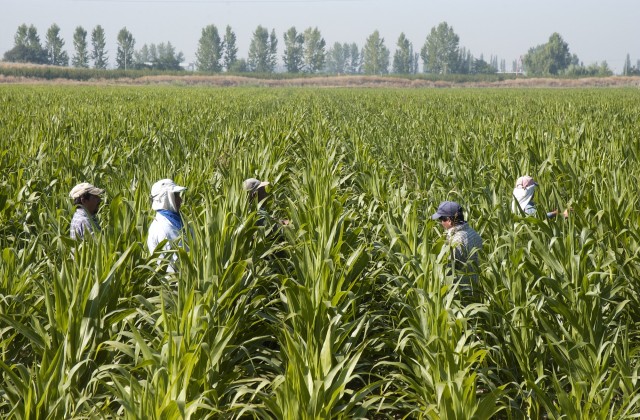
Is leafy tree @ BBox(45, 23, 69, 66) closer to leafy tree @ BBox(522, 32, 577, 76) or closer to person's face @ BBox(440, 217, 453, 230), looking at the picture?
leafy tree @ BBox(522, 32, 577, 76)

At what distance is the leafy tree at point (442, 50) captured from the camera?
14012 centimetres

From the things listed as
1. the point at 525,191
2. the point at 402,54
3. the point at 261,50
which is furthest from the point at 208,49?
the point at 525,191

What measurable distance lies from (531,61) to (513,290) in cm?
14958

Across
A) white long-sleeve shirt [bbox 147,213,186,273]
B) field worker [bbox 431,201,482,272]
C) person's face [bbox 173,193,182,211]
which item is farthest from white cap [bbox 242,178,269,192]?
field worker [bbox 431,201,482,272]

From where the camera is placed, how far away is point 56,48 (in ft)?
437

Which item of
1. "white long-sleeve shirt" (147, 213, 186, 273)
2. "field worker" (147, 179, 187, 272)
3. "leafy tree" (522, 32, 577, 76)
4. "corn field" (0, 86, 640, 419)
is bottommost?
"corn field" (0, 86, 640, 419)

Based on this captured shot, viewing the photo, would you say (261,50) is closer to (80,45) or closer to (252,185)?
(80,45)

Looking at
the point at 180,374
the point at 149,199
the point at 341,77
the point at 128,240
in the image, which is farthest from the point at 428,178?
the point at 341,77

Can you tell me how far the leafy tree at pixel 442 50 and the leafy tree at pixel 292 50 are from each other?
24.6m

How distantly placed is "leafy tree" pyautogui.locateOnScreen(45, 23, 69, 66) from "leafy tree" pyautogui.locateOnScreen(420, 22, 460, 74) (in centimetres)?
6697

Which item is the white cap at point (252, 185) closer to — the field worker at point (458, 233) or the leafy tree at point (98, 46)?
the field worker at point (458, 233)

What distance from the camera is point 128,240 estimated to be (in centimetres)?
514

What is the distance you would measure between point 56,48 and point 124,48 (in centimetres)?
1445

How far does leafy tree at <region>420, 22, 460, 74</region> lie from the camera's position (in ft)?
460
